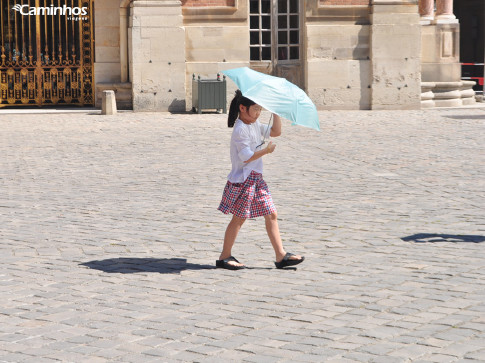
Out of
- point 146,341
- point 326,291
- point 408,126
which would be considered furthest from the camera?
point 408,126

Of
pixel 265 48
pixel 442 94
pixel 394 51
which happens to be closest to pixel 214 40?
pixel 265 48

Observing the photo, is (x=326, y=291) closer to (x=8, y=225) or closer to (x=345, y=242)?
(x=345, y=242)

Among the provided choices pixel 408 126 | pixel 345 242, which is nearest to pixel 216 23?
pixel 408 126

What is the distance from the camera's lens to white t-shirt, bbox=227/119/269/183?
6.70 m

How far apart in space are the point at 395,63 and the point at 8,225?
1480 centimetres

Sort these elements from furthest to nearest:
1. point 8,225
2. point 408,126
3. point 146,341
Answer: point 408,126, point 8,225, point 146,341

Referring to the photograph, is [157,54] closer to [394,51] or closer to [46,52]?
[46,52]

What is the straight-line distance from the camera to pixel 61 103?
22906 millimetres

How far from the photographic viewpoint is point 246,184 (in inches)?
268

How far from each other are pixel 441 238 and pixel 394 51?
576 inches

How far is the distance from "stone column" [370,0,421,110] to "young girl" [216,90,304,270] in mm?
15383

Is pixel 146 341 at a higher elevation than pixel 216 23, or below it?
below

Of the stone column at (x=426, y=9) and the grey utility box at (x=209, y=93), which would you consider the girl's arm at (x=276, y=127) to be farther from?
the stone column at (x=426, y=9)

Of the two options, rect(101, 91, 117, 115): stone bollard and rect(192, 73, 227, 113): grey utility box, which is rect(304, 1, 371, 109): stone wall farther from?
rect(101, 91, 117, 115): stone bollard
